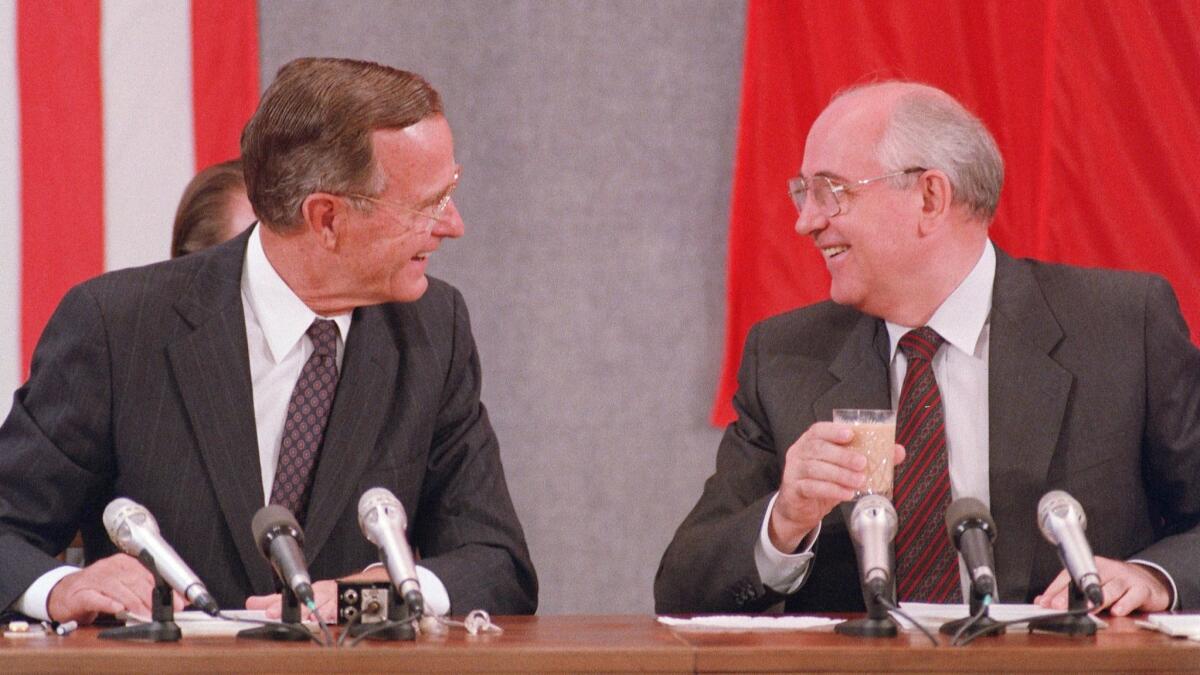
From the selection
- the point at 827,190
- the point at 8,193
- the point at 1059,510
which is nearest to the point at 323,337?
the point at 827,190

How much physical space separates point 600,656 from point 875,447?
71cm

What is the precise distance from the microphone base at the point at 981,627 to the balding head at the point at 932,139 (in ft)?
3.70

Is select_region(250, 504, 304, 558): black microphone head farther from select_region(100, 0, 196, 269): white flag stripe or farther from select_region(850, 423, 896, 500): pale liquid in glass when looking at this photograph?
select_region(100, 0, 196, 269): white flag stripe

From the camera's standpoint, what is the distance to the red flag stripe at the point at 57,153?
3938 mm

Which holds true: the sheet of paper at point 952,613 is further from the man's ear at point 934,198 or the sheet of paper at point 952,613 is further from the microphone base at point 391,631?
the man's ear at point 934,198

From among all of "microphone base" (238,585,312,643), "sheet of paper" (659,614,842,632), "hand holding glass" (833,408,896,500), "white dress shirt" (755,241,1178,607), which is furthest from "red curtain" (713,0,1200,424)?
"microphone base" (238,585,312,643)

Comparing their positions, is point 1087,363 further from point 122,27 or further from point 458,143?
point 122,27

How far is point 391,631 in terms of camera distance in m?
1.97

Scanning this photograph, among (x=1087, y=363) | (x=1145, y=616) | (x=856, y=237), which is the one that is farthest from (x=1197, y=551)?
(x=856, y=237)

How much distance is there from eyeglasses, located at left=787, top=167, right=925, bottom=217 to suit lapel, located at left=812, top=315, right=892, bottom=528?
26 centimetres

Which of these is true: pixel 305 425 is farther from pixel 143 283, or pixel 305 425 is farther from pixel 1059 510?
pixel 1059 510

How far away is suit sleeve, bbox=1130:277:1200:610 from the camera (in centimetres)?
274

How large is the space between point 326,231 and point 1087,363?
4.94ft

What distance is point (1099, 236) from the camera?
13.1 ft
